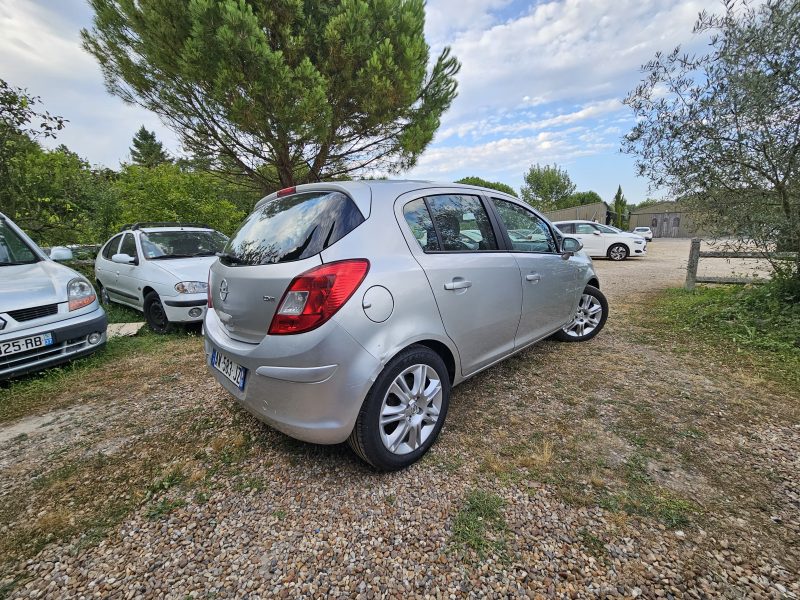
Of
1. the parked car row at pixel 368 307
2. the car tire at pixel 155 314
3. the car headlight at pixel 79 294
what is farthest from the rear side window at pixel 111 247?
the parked car row at pixel 368 307

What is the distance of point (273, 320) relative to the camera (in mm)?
1760

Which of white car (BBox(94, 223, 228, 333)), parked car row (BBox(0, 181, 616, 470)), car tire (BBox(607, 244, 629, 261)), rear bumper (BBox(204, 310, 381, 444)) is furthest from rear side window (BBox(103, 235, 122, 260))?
car tire (BBox(607, 244, 629, 261))

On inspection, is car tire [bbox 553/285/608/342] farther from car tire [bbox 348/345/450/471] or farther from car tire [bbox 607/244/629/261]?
car tire [bbox 607/244/629/261]

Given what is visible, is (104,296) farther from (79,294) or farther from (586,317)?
(586,317)

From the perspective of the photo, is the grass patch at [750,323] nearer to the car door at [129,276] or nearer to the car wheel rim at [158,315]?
the car wheel rim at [158,315]

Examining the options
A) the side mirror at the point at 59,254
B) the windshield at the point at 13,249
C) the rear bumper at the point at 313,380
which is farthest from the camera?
the side mirror at the point at 59,254

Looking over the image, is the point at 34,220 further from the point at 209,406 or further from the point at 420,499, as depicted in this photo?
the point at 420,499

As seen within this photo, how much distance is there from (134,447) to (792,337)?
601 cm

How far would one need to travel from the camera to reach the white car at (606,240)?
13.1 metres

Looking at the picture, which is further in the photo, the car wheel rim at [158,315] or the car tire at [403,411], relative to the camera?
the car wheel rim at [158,315]

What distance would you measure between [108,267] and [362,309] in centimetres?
599

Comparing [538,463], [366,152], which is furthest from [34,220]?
[538,463]

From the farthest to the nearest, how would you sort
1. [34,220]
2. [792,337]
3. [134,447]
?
[34,220], [792,337], [134,447]

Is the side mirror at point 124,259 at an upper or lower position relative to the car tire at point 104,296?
upper
